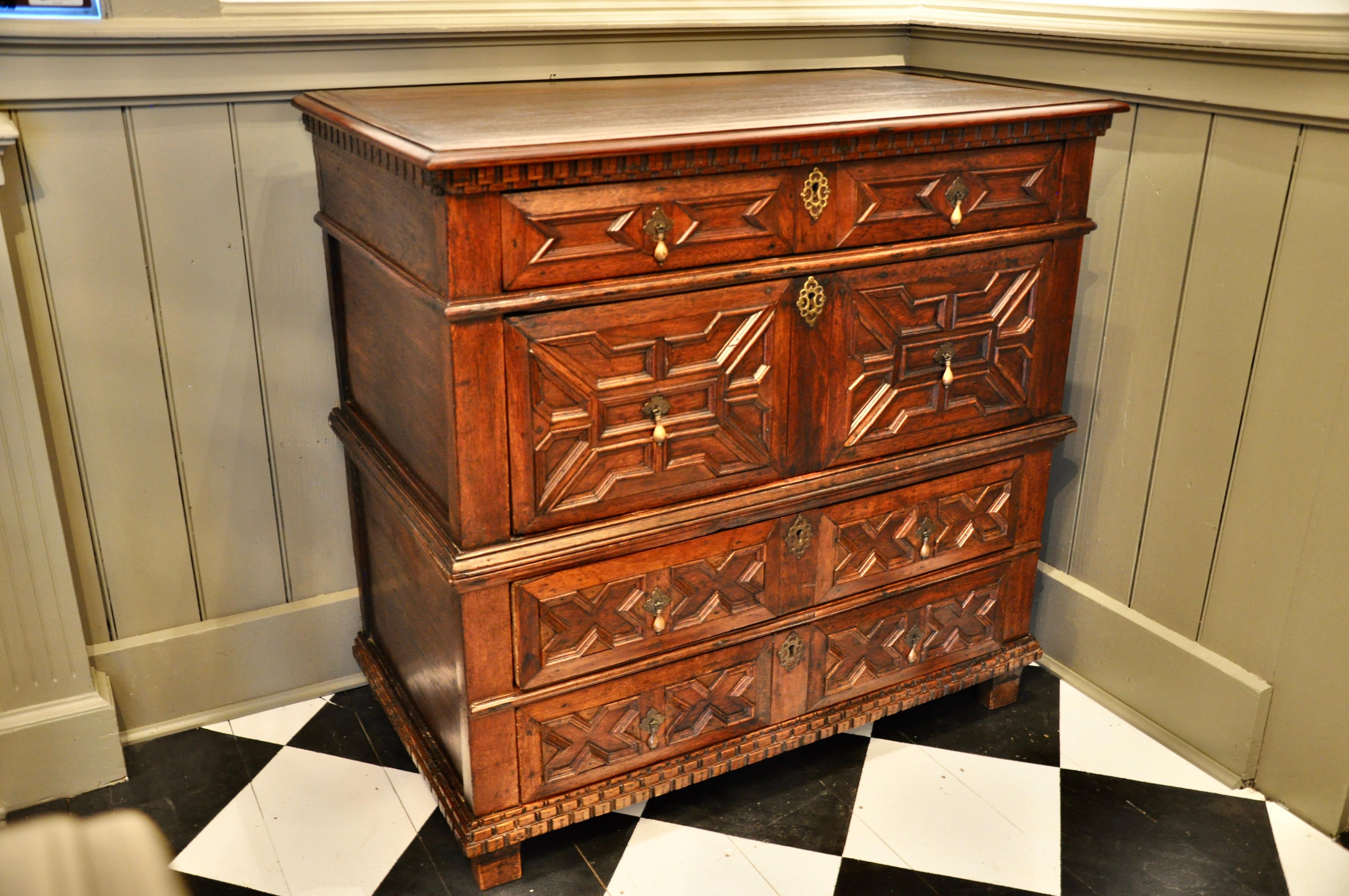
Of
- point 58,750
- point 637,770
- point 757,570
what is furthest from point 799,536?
point 58,750

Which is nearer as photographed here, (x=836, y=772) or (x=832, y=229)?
(x=832, y=229)

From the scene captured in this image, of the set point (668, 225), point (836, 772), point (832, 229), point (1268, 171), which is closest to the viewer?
point (668, 225)

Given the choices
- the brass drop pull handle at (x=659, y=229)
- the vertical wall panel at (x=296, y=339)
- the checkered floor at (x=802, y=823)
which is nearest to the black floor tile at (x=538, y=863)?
the checkered floor at (x=802, y=823)

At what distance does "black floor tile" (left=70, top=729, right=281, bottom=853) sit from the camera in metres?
1.92

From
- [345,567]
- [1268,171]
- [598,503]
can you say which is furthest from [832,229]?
[345,567]

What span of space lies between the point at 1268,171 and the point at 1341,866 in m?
1.12

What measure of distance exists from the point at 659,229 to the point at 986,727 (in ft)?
3.98

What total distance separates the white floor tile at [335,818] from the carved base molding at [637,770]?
83mm

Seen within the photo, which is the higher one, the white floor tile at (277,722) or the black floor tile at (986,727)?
the white floor tile at (277,722)

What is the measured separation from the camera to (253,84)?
6.05ft

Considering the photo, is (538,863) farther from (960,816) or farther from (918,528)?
(918,528)

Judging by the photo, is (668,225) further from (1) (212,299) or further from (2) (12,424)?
(2) (12,424)

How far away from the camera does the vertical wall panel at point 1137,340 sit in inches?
78.0

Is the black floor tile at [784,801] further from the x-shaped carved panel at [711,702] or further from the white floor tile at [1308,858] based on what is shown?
the white floor tile at [1308,858]
